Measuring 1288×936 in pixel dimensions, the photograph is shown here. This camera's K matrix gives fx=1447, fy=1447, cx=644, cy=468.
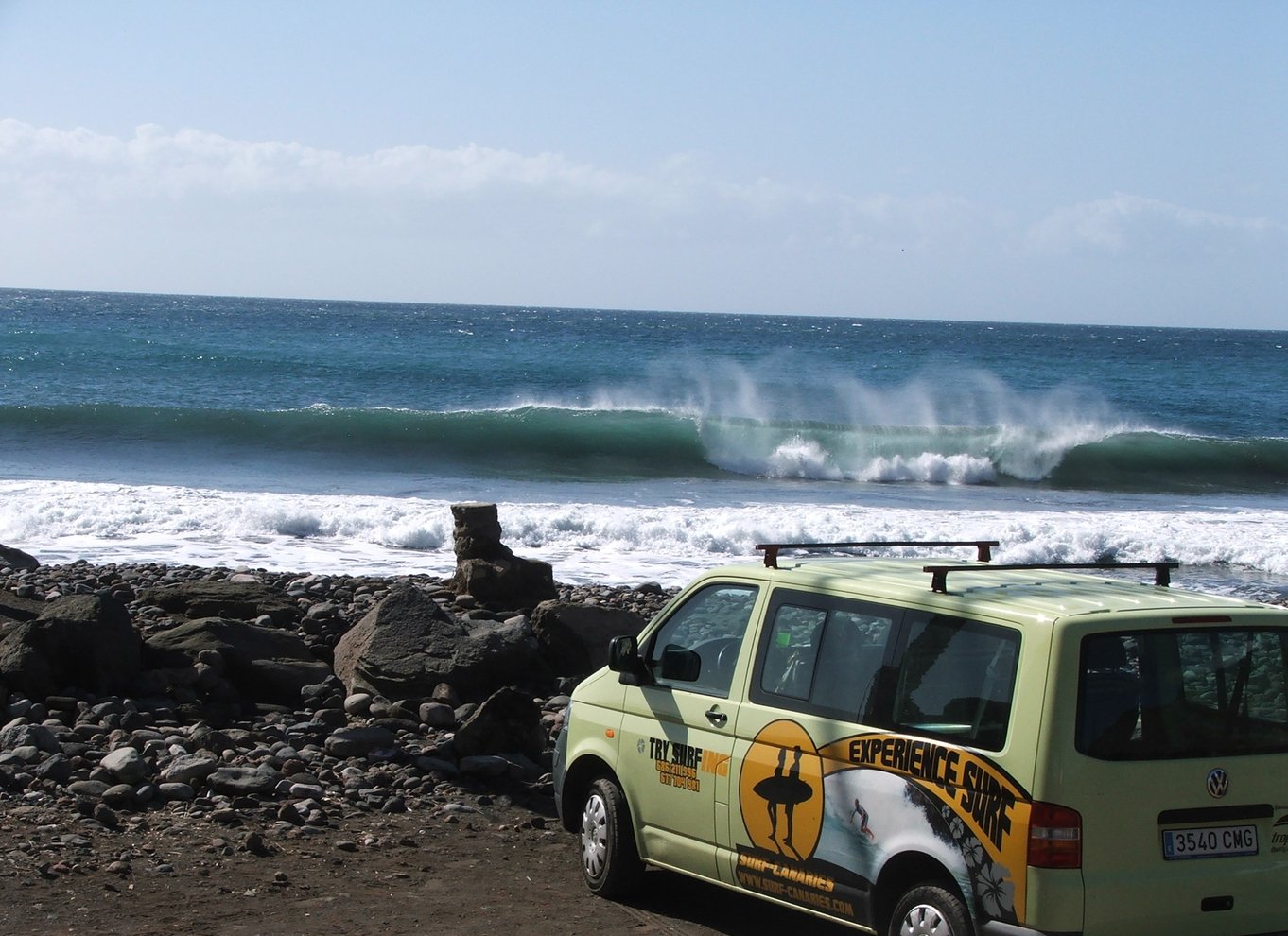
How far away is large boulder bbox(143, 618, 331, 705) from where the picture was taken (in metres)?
10.2

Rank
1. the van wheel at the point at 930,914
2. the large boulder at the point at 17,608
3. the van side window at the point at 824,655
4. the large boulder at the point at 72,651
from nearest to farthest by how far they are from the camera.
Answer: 1. the van wheel at the point at 930,914
2. the van side window at the point at 824,655
3. the large boulder at the point at 72,651
4. the large boulder at the point at 17,608

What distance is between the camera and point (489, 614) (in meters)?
12.8


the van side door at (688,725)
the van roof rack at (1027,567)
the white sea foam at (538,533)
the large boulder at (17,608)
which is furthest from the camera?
the white sea foam at (538,533)

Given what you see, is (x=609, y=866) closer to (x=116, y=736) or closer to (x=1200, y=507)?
(x=116, y=736)

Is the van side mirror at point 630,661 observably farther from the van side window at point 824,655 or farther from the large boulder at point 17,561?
the large boulder at point 17,561

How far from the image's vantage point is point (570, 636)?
37.6 feet

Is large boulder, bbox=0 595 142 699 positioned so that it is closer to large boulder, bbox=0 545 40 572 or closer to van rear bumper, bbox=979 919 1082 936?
van rear bumper, bbox=979 919 1082 936

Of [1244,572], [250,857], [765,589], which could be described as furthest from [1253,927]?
[1244,572]

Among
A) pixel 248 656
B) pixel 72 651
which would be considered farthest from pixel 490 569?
pixel 72 651

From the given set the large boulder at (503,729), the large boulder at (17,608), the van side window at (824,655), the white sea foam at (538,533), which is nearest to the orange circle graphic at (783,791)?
the van side window at (824,655)

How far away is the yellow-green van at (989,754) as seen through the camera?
467 cm

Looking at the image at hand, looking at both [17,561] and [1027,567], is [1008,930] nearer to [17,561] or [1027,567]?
[1027,567]

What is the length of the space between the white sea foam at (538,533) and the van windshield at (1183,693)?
42.2 ft

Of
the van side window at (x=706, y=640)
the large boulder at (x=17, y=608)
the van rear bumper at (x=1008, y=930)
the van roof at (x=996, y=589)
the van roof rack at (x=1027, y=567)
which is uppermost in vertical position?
the van roof rack at (x=1027, y=567)
